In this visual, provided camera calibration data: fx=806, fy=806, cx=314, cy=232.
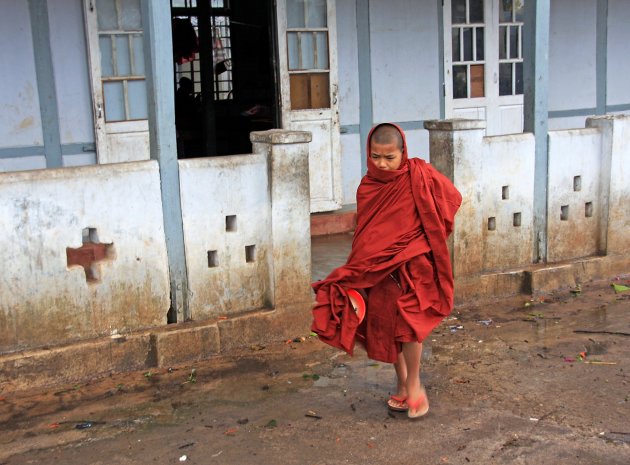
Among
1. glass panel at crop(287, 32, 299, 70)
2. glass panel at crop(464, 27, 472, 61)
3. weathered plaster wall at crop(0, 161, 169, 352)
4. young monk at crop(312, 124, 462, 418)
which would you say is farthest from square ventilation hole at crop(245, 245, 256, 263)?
glass panel at crop(464, 27, 472, 61)

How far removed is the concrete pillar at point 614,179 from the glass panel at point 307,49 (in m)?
2.84

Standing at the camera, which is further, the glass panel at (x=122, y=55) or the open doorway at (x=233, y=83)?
the open doorway at (x=233, y=83)

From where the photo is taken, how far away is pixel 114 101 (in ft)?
24.3

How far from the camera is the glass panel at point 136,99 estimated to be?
24.5 ft

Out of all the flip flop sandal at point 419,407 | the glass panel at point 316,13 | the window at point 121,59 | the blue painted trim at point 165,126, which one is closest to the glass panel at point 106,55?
the window at point 121,59

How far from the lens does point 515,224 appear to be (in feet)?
21.8

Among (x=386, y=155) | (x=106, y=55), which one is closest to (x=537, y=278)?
(x=386, y=155)

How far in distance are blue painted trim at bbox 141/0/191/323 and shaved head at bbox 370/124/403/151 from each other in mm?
1624

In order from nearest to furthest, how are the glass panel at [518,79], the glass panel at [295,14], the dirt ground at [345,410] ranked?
the dirt ground at [345,410] → the glass panel at [295,14] → the glass panel at [518,79]

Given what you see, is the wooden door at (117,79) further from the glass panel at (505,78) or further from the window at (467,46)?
the glass panel at (505,78)

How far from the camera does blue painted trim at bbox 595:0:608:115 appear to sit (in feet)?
33.6

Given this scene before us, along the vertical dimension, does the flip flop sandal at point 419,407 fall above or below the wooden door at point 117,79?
below

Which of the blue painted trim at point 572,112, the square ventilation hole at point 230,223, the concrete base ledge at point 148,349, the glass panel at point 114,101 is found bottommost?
the concrete base ledge at point 148,349

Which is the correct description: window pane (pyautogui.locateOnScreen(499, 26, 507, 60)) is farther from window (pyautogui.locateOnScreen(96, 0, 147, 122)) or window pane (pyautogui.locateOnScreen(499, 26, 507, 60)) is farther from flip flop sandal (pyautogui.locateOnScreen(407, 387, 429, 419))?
flip flop sandal (pyautogui.locateOnScreen(407, 387, 429, 419))
